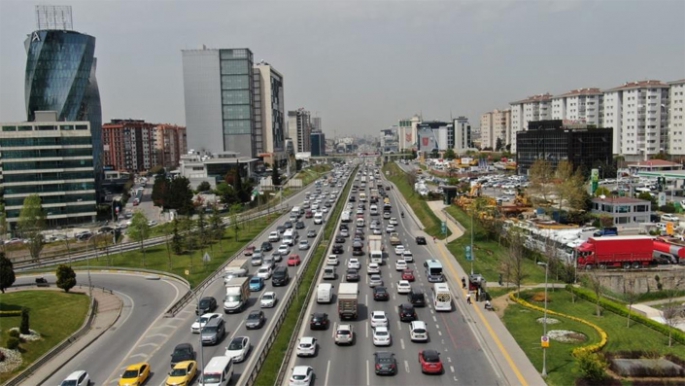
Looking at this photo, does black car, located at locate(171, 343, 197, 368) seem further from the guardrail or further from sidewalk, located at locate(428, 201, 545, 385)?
sidewalk, located at locate(428, 201, 545, 385)

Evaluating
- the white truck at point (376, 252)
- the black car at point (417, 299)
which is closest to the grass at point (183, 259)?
the white truck at point (376, 252)

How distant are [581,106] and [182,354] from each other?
151385 millimetres

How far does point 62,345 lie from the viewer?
35.8 meters

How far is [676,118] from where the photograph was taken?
13350 cm

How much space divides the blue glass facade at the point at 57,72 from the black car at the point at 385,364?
107 m

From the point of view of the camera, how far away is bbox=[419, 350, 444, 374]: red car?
28469 millimetres

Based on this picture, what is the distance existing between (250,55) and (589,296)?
6466 inches

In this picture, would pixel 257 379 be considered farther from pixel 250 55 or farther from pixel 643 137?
pixel 250 55

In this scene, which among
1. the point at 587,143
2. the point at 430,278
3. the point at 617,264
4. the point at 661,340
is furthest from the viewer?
the point at 587,143

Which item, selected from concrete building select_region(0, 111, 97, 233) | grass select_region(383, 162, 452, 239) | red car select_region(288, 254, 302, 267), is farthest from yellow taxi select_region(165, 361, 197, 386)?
concrete building select_region(0, 111, 97, 233)

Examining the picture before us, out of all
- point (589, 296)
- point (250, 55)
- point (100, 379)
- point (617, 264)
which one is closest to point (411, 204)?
point (617, 264)

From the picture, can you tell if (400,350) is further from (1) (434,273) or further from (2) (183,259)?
(2) (183,259)

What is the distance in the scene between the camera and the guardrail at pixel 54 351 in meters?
30.6

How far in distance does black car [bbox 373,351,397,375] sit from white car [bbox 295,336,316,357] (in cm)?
360
